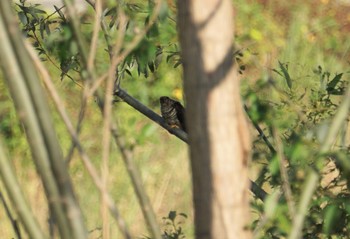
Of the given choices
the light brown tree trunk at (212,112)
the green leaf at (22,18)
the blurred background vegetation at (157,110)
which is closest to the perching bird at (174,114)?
the blurred background vegetation at (157,110)

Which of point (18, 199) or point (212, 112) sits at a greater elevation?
point (212, 112)

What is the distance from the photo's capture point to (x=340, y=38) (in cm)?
851

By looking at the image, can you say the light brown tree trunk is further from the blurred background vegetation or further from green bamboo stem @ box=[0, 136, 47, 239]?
the blurred background vegetation

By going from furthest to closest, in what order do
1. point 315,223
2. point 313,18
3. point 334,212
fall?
1. point 313,18
2. point 315,223
3. point 334,212

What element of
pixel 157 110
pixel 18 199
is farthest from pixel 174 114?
pixel 18 199

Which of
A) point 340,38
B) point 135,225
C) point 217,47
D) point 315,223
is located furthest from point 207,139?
point 340,38

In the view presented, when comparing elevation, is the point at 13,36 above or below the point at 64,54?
below

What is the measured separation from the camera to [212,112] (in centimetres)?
134

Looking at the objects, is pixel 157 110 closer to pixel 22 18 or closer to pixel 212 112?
pixel 22 18

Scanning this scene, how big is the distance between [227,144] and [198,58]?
0.14m

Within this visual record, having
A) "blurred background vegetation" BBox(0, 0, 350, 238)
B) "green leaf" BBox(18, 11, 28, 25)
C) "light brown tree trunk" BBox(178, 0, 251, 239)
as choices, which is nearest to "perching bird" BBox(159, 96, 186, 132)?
"blurred background vegetation" BBox(0, 0, 350, 238)

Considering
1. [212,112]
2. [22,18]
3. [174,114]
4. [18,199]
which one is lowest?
[18,199]

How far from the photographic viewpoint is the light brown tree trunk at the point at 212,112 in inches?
52.7

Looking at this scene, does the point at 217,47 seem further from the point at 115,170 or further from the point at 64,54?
the point at 115,170
